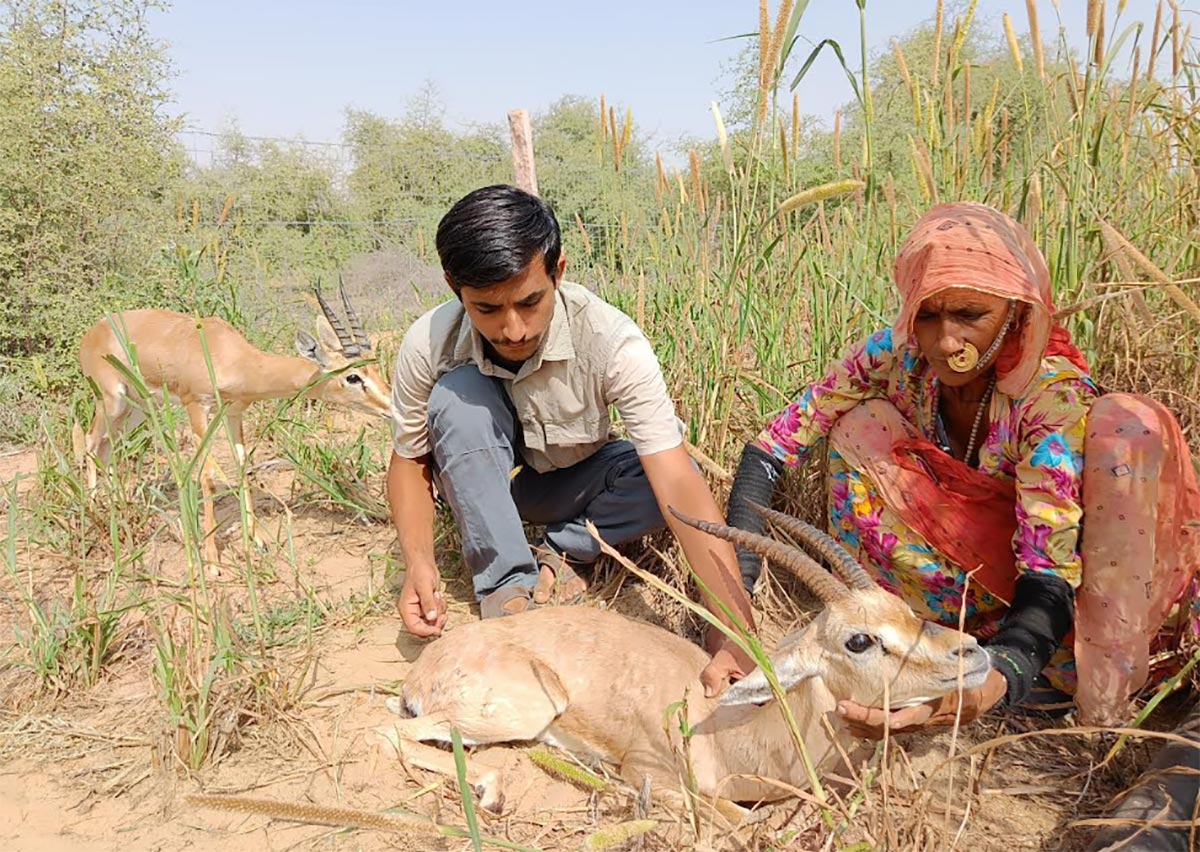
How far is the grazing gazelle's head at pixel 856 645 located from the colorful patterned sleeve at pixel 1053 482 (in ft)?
1.43

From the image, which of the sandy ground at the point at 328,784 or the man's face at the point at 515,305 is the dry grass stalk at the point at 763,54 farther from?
the sandy ground at the point at 328,784

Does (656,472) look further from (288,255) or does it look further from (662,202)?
(288,255)

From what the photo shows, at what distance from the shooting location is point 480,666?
Result: 2.50 meters

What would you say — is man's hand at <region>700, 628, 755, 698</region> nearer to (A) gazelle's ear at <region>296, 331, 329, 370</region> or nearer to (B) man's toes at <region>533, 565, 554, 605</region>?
(B) man's toes at <region>533, 565, 554, 605</region>

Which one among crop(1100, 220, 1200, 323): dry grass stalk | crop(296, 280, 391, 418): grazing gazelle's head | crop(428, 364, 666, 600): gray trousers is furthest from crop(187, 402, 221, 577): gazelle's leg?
crop(1100, 220, 1200, 323): dry grass stalk

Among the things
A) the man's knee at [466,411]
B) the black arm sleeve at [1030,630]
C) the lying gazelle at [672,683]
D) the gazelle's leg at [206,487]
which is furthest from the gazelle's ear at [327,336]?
the black arm sleeve at [1030,630]

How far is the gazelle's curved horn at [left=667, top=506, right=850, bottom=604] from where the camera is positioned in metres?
1.78

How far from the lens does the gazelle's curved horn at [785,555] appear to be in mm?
1775

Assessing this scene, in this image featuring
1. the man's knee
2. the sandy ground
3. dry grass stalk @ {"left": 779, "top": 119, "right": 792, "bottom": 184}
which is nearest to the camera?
the sandy ground

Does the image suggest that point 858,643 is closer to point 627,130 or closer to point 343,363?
point 627,130

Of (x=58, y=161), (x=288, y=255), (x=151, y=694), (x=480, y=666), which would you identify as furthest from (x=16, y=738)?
(x=288, y=255)

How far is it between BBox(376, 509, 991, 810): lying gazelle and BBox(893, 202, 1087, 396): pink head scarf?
0.70 m

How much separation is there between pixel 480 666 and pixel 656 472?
2.53 ft

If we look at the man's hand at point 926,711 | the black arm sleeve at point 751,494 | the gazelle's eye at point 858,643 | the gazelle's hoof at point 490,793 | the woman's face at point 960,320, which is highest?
the woman's face at point 960,320
